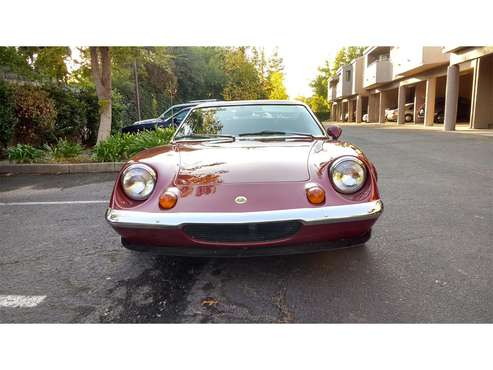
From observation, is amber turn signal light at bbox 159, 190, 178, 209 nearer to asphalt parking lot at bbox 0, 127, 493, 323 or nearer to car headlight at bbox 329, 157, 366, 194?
asphalt parking lot at bbox 0, 127, 493, 323

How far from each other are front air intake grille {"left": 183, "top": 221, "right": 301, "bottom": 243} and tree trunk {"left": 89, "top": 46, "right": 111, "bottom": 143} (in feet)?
27.1

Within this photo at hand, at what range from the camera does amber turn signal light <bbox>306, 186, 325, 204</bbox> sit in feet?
7.32

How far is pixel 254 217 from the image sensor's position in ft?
7.04

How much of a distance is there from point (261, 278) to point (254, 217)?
0.58 meters

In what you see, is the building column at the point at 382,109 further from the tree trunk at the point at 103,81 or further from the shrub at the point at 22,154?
the shrub at the point at 22,154

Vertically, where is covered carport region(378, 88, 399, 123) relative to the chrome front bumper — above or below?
above

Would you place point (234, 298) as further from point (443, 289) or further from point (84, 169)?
point (84, 169)

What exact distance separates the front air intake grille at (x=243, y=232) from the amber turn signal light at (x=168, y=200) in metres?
0.18

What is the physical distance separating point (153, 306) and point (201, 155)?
44.4 inches

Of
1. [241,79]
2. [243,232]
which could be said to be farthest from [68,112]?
[241,79]

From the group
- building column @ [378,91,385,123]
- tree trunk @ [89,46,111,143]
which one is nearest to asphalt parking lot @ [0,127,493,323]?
tree trunk @ [89,46,111,143]

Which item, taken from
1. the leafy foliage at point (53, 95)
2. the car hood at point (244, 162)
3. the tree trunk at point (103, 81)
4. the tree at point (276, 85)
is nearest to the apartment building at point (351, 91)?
the tree at point (276, 85)

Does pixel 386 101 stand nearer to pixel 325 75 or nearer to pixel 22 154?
pixel 325 75

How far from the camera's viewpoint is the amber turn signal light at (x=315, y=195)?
2230mm
